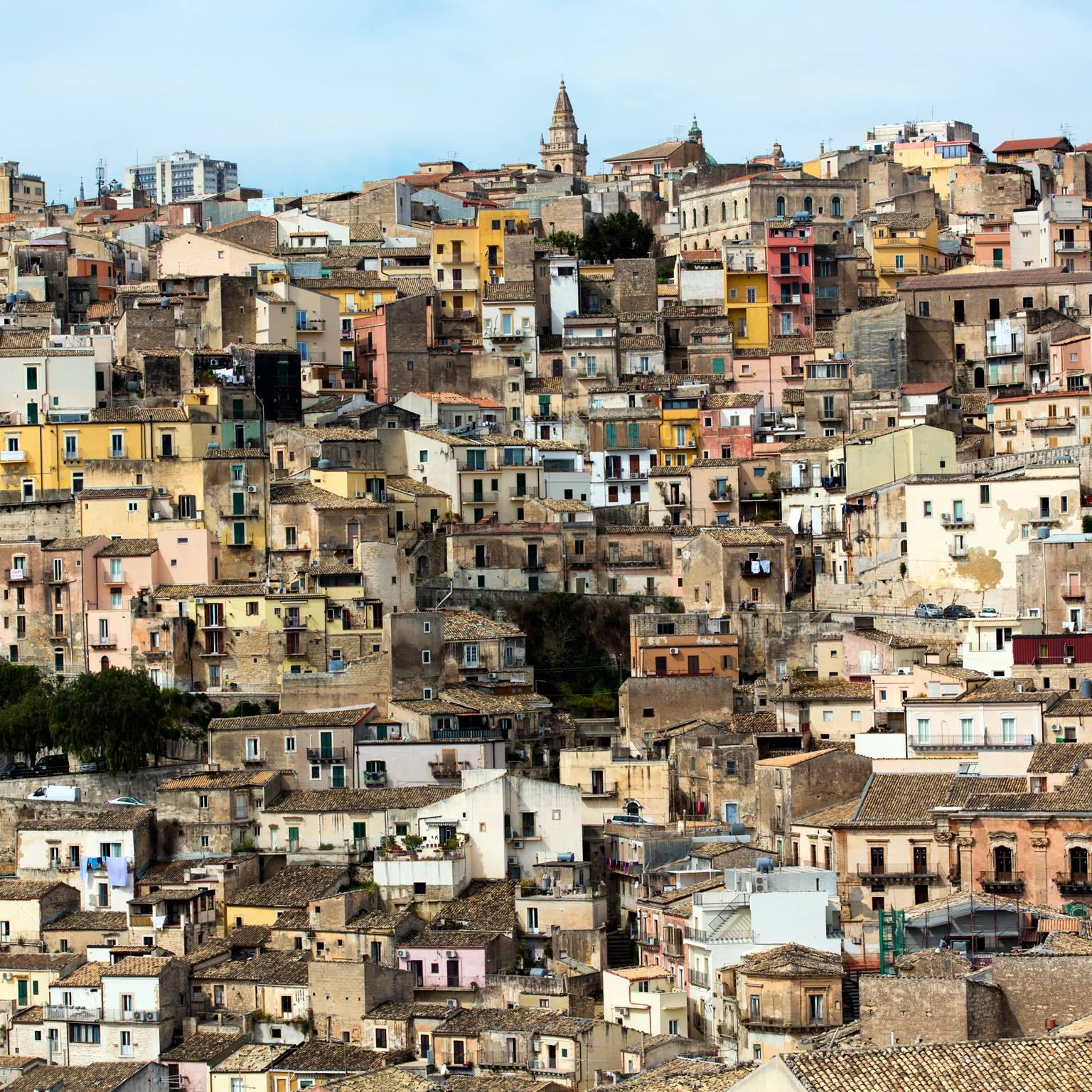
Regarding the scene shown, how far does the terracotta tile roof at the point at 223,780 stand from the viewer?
5584 cm

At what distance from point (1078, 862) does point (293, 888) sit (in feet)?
52.2

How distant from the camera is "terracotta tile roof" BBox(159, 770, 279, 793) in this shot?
55844 mm

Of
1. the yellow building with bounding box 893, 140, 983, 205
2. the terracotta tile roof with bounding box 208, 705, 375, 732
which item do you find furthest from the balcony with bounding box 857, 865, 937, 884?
the yellow building with bounding box 893, 140, 983, 205

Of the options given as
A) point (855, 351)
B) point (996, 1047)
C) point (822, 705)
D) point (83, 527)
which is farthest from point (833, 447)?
point (996, 1047)

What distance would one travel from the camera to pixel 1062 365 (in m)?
73.1

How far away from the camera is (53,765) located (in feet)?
198

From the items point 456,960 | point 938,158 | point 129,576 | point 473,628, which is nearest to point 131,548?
point 129,576

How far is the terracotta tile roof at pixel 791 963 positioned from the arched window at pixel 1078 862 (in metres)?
4.89

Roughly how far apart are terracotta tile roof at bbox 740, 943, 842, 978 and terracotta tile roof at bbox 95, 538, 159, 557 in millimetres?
23231

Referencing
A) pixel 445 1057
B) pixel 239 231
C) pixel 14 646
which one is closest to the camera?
pixel 445 1057

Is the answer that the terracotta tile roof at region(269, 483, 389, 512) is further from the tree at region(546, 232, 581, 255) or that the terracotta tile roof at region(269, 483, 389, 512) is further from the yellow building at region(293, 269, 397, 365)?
the tree at region(546, 232, 581, 255)

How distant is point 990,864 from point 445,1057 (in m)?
10.4

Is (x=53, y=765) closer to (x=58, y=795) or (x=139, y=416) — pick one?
(x=58, y=795)

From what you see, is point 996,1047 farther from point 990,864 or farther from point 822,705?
point 822,705
